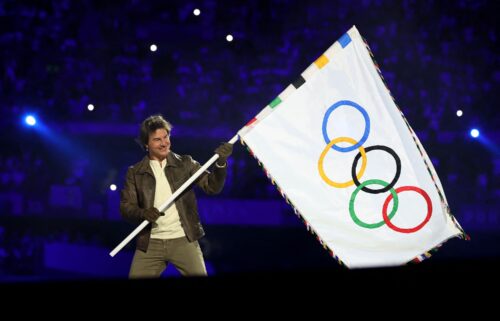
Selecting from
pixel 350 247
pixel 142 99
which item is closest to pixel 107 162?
pixel 142 99

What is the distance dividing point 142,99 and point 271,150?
21.0 feet

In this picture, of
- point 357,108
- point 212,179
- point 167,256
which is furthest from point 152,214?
point 357,108

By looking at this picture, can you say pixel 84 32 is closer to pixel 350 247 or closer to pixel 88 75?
pixel 88 75

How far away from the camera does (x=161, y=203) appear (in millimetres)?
4672

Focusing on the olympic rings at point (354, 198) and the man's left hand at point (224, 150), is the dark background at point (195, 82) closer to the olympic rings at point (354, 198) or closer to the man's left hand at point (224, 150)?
the man's left hand at point (224, 150)

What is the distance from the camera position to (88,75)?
10711mm

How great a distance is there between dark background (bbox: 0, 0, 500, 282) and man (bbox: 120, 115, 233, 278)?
5.32 metres

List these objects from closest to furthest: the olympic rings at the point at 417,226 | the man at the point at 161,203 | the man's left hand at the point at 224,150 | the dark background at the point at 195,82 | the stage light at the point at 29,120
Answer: the olympic rings at the point at 417,226 < the man's left hand at the point at 224,150 < the man at the point at 161,203 < the dark background at the point at 195,82 < the stage light at the point at 29,120

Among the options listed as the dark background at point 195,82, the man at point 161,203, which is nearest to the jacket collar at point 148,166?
the man at point 161,203

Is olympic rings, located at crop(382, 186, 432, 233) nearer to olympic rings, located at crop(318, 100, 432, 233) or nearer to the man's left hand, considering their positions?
olympic rings, located at crop(318, 100, 432, 233)

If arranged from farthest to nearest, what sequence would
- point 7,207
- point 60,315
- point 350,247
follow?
1. point 7,207
2. point 350,247
3. point 60,315

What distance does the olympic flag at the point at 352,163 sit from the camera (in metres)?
4.29

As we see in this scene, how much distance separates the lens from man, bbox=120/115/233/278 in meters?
4.62

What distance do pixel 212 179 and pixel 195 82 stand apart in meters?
6.07
